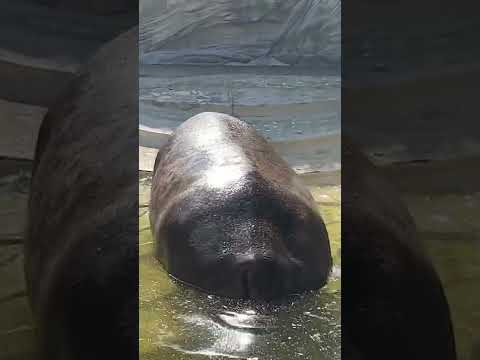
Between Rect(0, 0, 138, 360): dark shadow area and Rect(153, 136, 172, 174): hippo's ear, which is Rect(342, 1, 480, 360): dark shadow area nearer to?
Rect(0, 0, 138, 360): dark shadow area

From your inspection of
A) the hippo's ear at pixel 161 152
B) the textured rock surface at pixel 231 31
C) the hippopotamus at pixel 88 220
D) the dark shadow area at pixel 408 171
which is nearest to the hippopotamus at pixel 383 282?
the dark shadow area at pixel 408 171

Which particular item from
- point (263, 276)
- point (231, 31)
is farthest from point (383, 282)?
point (231, 31)

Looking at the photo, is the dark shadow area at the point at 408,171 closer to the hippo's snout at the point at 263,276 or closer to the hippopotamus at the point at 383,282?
the hippopotamus at the point at 383,282

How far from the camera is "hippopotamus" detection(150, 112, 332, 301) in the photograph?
7.28ft

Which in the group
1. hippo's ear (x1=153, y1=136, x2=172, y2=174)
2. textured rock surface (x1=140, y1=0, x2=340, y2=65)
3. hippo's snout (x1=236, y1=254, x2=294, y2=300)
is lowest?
hippo's snout (x1=236, y1=254, x2=294, y2=300)

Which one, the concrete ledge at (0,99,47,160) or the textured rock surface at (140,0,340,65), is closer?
the concrete ledge at (0,99,47,160)

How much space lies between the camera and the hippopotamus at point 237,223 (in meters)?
2.22

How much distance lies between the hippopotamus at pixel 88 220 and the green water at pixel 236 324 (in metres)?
0.89

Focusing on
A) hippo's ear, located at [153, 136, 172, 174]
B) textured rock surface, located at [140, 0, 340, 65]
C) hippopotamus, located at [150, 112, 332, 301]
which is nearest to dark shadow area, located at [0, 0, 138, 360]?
hippopotamus, located at [150, 112, 332, 301]

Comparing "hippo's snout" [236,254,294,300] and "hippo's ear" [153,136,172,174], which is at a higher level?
"hippo's ear" [153,136,172,174]

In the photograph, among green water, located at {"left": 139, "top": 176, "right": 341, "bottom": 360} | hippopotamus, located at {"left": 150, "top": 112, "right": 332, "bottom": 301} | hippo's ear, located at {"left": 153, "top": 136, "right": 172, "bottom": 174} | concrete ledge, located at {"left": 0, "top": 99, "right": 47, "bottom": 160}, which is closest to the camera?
concrete ledge, located at {"left": 0, "top": 99, "right": 47, "bottom": 160}

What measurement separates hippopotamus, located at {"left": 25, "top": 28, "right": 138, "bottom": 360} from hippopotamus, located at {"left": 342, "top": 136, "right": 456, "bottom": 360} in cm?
58

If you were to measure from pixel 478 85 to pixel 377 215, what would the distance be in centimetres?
45

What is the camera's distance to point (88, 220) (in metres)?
1.28
